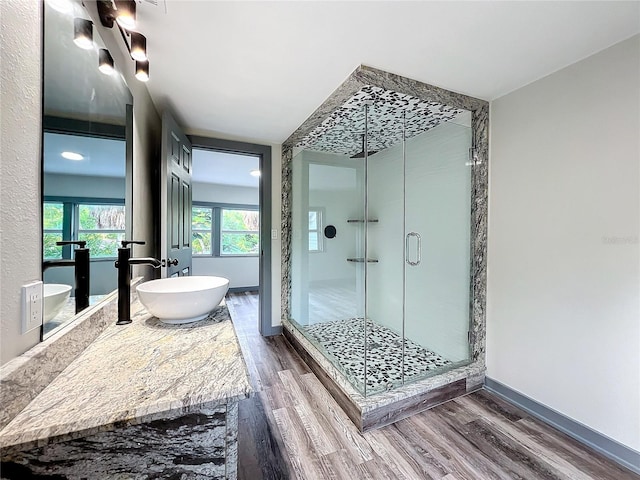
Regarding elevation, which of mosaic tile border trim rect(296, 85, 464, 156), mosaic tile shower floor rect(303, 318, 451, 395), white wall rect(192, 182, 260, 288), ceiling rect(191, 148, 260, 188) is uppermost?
ceiling rect(191, 148, 260, 188)

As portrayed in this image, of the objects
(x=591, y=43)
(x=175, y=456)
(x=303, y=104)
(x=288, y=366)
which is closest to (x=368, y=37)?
(x=303, y=104)

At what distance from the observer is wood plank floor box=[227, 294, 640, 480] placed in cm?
138

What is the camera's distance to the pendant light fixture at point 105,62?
117 centimetres

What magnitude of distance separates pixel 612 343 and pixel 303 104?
257 centimetres

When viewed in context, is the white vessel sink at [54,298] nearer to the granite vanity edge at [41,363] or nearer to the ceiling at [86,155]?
the granite vanity edge at [41,363]

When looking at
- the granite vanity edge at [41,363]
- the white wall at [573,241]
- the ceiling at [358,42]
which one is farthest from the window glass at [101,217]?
the white wall at [573,241]

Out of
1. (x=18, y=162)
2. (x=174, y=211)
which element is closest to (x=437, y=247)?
(x=174, y=211)

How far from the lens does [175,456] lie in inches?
28.5

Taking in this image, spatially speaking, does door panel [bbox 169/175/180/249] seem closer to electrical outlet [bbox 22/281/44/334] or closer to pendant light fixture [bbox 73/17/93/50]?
pendant light fixture [bbox 73/17/93/50]

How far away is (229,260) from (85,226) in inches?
190

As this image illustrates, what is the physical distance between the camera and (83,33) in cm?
102

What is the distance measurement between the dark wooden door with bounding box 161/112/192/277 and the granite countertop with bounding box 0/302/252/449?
0.57 m

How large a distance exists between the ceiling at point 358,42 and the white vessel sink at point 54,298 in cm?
126

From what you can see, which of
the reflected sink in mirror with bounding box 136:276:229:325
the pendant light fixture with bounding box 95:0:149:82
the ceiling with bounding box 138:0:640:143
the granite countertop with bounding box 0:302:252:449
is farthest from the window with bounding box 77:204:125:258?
the ceiling with bounding box 138:0:640:143
